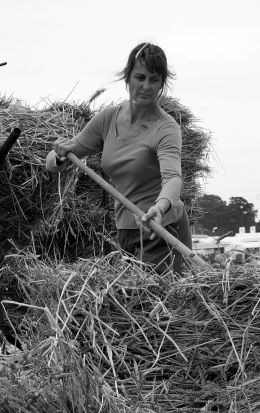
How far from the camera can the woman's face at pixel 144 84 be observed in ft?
10.5

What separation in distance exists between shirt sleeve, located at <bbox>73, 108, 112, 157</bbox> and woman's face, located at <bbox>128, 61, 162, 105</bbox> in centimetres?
25

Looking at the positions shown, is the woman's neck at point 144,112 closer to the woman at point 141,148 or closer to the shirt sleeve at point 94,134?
the woman at point 141,148

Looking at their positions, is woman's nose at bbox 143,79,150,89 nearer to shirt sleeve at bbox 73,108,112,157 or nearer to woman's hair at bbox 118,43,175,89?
woman's hair at bbox 118,43,175,89

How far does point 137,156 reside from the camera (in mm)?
3279

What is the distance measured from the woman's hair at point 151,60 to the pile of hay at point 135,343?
3.73 ft

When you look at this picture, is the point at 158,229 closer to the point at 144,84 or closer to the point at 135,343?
the point at 144,84

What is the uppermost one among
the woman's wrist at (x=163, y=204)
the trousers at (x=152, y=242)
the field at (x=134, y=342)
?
the woman's wrist at (x=163, y=204)

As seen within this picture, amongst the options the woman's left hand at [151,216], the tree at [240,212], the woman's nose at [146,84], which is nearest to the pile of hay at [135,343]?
the woman's left hand at [151,216]

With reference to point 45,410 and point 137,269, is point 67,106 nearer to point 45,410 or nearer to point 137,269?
point 137,269

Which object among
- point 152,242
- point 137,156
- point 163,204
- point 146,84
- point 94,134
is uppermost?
point 146,84

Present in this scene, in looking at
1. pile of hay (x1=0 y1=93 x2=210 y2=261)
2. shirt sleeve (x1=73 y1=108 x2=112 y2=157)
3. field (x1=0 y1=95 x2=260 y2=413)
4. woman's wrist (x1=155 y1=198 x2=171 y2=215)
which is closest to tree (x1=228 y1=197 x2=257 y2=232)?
pile of hay (x1=0 y1=93 x2=210 y2=261)

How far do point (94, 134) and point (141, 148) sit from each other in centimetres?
32

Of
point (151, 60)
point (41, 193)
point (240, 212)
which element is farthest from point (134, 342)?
point (240, 212)

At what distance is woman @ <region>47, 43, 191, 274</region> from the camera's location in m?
3.20
